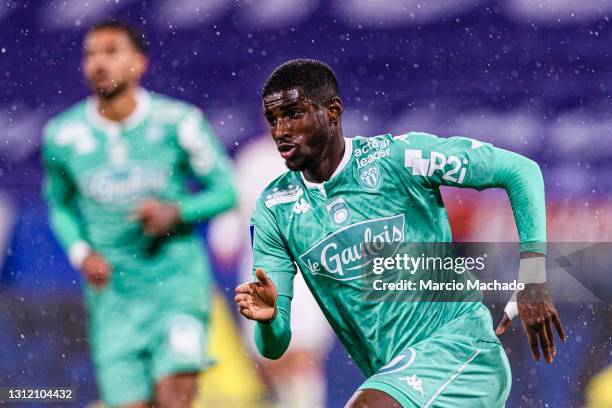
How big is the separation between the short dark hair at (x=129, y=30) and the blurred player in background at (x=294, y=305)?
0.60m

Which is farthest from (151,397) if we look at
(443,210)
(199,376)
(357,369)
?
(443,210)

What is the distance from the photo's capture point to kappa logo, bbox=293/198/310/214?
10.8ft

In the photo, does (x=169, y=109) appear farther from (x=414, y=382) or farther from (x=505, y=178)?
(x=414, y=382)

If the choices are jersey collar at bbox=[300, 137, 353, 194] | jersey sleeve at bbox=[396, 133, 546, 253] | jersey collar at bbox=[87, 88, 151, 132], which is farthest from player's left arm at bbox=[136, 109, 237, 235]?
jersey sleeve at bbox=[396, 133, 546, 253]

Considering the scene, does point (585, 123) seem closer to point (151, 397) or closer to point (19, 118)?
point (151, 397)

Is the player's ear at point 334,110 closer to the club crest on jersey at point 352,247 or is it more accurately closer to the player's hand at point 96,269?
the club crest on jersey at point 352,247

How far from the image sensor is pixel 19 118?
12.6 ft

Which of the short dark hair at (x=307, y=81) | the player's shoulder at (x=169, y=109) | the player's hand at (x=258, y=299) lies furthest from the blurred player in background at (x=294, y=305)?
the player's hand at (x=258, y=299)

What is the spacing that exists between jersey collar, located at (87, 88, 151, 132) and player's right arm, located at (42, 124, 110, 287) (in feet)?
0.63

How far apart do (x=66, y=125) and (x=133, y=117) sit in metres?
Answer: 0.29

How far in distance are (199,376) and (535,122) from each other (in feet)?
5.63

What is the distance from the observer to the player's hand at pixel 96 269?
380cm

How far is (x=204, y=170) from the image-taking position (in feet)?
12.5

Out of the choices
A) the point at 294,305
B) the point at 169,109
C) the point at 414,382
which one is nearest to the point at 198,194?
the point at 169,109
